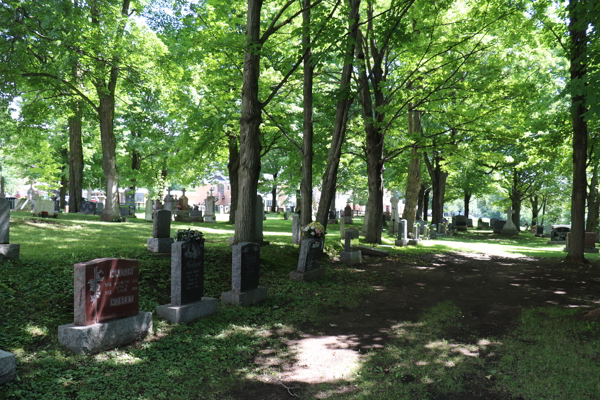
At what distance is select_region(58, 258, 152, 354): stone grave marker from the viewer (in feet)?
14.9

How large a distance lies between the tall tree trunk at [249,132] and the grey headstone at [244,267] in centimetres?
192

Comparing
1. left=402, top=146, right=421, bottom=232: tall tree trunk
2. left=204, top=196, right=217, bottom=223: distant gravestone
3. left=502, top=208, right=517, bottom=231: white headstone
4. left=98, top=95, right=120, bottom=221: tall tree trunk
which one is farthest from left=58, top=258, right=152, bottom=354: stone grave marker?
left=502, top=208, right=517, bottom=231: white headstone

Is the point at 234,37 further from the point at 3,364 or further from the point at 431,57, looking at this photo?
the point at 3,364

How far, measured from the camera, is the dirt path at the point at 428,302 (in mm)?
4742

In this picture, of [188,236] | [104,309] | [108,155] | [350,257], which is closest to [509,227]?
[350,257]

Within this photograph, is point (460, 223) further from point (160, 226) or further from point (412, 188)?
point (160, 226)

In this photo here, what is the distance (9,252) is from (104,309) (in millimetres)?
3852

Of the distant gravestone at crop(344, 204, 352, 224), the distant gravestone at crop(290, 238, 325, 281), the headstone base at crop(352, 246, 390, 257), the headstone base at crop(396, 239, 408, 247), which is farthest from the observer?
the distant gravestone at crop(344, 204, 352, 224)

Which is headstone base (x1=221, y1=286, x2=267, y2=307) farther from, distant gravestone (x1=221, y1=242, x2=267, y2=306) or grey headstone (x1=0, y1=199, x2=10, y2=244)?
grey headstone (x1=0, y1=199, x2=10, y2=244)

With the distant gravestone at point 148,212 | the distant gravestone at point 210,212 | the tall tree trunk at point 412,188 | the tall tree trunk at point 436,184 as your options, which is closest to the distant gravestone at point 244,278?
the tall tree trunk at point 412,188

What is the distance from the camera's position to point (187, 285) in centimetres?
612

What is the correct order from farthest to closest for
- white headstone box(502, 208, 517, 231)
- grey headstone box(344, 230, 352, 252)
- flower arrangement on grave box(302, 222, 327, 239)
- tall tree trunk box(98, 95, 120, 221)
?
1. white headstone box(502, 208, 517, 231)
2. tall tree trunk box(98, 95, 120, 221)
3. grey headstone box(344, 230, 352, 252)
4. flower arrangement on grave box(302, 222, 327, 239)

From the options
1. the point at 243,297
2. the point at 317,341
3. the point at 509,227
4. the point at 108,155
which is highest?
the point at 108,155

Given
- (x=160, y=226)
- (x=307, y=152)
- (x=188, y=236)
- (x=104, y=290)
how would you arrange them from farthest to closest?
1. (x=307, y=152)
2. (x=160, y=226)
3. (x=188, y=236)
4. (x=104, y=290)
